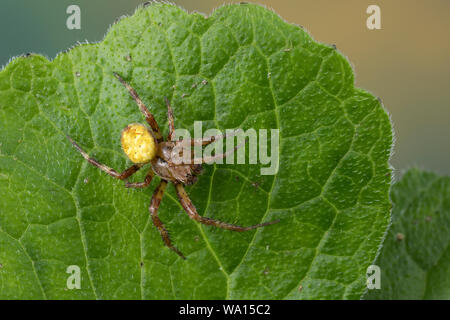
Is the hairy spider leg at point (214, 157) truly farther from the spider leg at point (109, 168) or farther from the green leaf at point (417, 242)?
the green leaf at point (417, 242)

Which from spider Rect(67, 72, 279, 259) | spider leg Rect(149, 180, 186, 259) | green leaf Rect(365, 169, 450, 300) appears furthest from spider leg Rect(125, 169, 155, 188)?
green leaf Rect(365, 169, 450, 300)

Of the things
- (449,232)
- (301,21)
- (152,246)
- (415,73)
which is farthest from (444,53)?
(152,246)

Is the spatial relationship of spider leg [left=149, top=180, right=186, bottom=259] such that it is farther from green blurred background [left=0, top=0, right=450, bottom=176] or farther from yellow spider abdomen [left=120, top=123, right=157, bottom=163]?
green blurred background [left=0, top=0, right=450, bottom=176]

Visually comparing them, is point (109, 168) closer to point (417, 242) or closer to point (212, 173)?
point (212, 173)

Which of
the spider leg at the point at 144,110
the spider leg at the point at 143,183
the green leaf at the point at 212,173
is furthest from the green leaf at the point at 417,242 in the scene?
the spider leg at the point at 144,110

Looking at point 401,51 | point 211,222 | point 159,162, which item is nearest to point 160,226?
point 211,222
